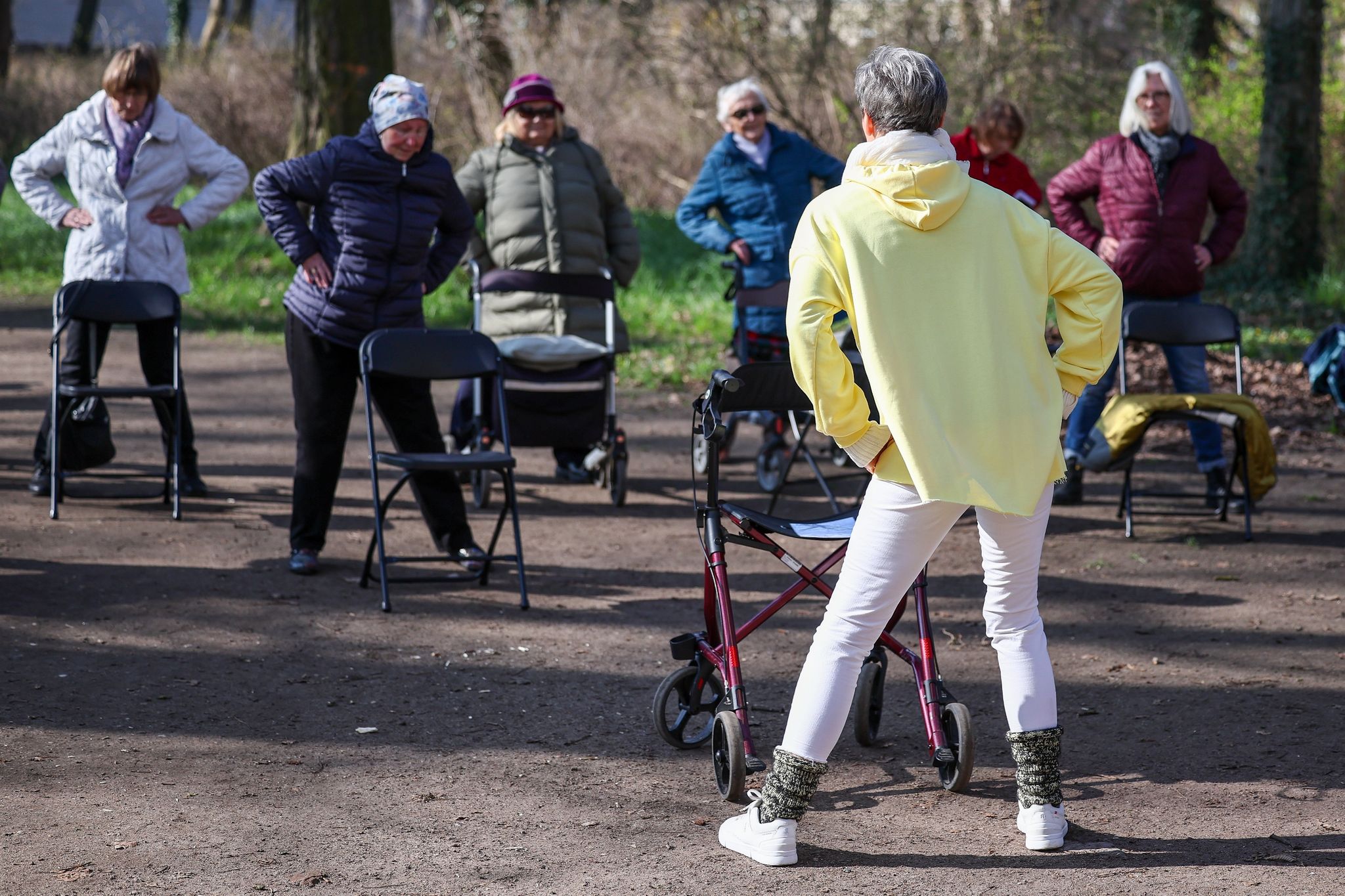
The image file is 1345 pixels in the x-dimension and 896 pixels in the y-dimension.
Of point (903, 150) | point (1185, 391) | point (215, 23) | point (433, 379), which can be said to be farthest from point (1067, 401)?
point (215, 23)

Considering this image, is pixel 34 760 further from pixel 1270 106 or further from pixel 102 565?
pixel 1270 106

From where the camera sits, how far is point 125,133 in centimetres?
758

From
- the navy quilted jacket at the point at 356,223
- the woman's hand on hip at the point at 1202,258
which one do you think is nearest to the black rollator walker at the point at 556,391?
the navy quilted jacket at the point at 356,223

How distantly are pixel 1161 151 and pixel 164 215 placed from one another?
5.15 metres

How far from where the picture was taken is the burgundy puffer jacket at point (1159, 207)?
786 centimetres

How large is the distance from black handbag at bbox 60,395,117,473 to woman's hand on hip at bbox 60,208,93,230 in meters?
0.87

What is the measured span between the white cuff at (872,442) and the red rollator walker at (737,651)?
0.55 m

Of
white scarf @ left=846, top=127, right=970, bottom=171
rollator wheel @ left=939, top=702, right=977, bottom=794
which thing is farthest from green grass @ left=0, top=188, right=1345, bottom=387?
white scarf @ left=846, top=127, right=970, bottom=171

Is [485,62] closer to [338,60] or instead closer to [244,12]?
[338,60]

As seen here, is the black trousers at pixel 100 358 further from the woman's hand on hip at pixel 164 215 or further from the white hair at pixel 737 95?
the white hair at pixel 737 95

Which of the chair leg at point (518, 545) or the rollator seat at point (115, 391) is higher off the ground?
the rollator seat at point (115, 391)

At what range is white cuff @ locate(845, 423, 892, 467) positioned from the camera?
12.3 ft

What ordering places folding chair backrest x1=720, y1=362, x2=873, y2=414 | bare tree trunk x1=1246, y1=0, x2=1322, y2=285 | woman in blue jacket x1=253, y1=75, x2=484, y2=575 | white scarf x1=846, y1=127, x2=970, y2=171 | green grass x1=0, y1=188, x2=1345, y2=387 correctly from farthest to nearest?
bare tree trunk x1=1246, y1=0, x2=1322, y2=285 → green grass x1=0, y1=188, x2=1345, y2=387 → woman in blue jacket x1=253, y1=75, x2=484, y2=575 → folding chair backrest x1=720, y1=362, x2=873, y2=414 → white scarf x1=846, y1=127, x2=970, y2=171

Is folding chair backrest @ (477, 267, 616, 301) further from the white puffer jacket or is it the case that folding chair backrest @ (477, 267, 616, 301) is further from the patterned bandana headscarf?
the patterned bandana headscarf
